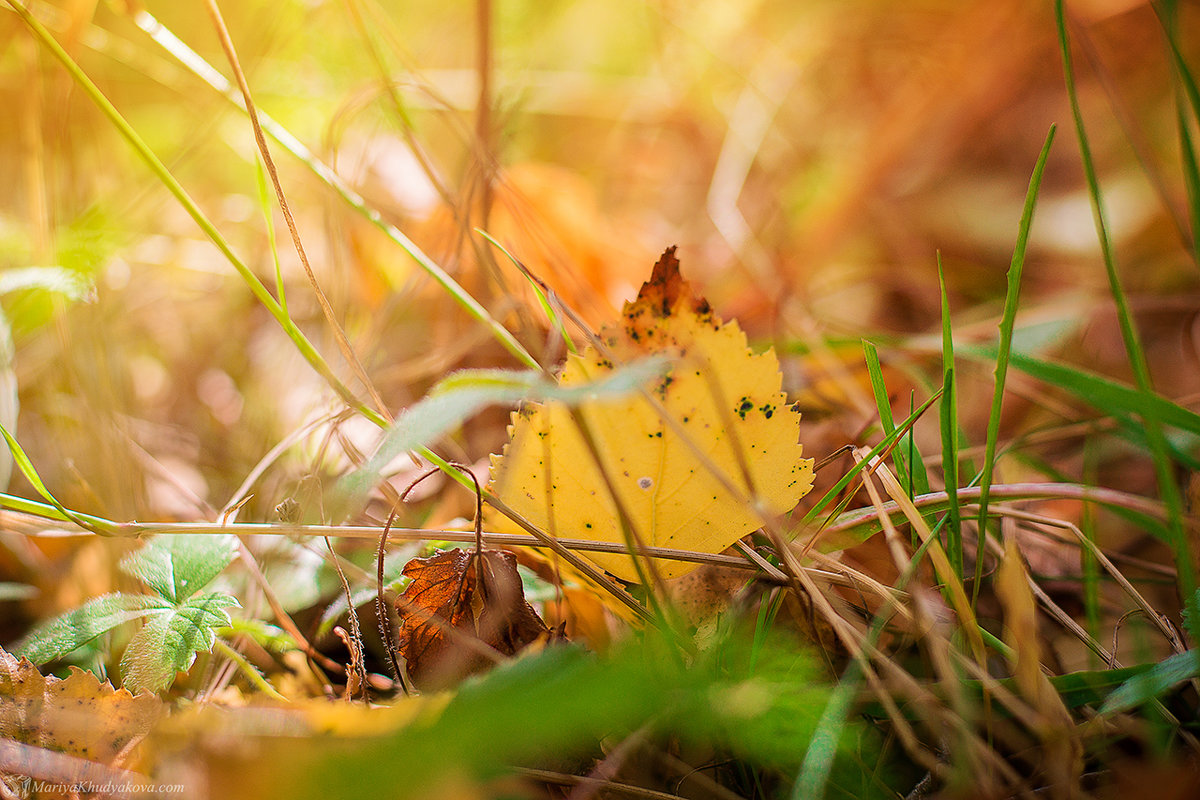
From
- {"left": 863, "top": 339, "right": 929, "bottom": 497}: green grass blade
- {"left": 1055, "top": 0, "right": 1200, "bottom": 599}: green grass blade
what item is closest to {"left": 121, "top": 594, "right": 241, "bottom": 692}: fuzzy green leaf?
{"left": 863, "top": 339, "right": 929, "bottom": 497}: green grass blade

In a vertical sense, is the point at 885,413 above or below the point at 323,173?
below

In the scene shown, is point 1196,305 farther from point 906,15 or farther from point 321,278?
point 321,278

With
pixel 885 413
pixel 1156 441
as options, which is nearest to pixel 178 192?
pixel 885 413

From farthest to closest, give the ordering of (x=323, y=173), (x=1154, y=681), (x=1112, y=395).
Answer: (x=323, y=173) → (x=1112, y=395) → (x=1154, y=681)

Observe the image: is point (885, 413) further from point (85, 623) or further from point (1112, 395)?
point (85, 623)

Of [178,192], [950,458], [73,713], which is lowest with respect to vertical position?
[73,713]

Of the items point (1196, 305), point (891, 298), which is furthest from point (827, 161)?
point (1196, 305)
